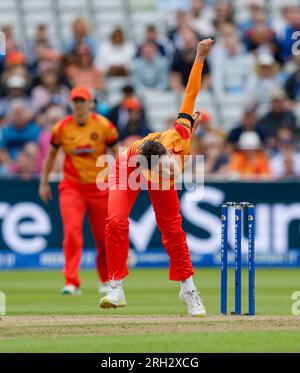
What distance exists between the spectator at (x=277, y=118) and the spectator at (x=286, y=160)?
0.57 metres

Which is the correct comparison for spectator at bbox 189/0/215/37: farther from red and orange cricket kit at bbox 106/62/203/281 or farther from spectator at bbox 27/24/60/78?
red and orange cricket kit at bbox 106/62/203/281

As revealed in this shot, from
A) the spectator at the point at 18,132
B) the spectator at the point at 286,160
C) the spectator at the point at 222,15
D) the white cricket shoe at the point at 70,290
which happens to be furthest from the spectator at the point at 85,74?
the white cricket shoe at the point at 70,290

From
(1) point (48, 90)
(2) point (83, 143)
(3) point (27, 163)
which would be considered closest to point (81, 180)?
(2) point (83, 143)

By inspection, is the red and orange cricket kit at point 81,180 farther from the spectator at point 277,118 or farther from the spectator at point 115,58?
the spectator at point 115,58

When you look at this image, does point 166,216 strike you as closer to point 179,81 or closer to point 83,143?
point 83,143

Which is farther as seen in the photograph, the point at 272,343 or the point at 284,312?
the point at 284,312

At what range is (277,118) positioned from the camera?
21406 mm

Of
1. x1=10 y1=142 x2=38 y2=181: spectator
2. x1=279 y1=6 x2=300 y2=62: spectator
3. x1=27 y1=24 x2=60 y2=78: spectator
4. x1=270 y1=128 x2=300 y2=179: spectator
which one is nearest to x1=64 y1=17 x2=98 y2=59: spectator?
x1=27 y1=24 x2=60 y2=78: spectator

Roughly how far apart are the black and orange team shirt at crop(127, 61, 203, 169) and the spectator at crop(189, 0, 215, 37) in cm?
1177

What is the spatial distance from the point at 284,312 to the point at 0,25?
13483 millimetres

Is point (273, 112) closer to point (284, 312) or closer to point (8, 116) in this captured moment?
point (8, 116)

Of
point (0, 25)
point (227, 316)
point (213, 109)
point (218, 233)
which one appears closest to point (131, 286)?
point (218, 233)

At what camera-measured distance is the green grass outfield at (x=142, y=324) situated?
9406 mm

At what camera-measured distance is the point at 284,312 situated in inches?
487
